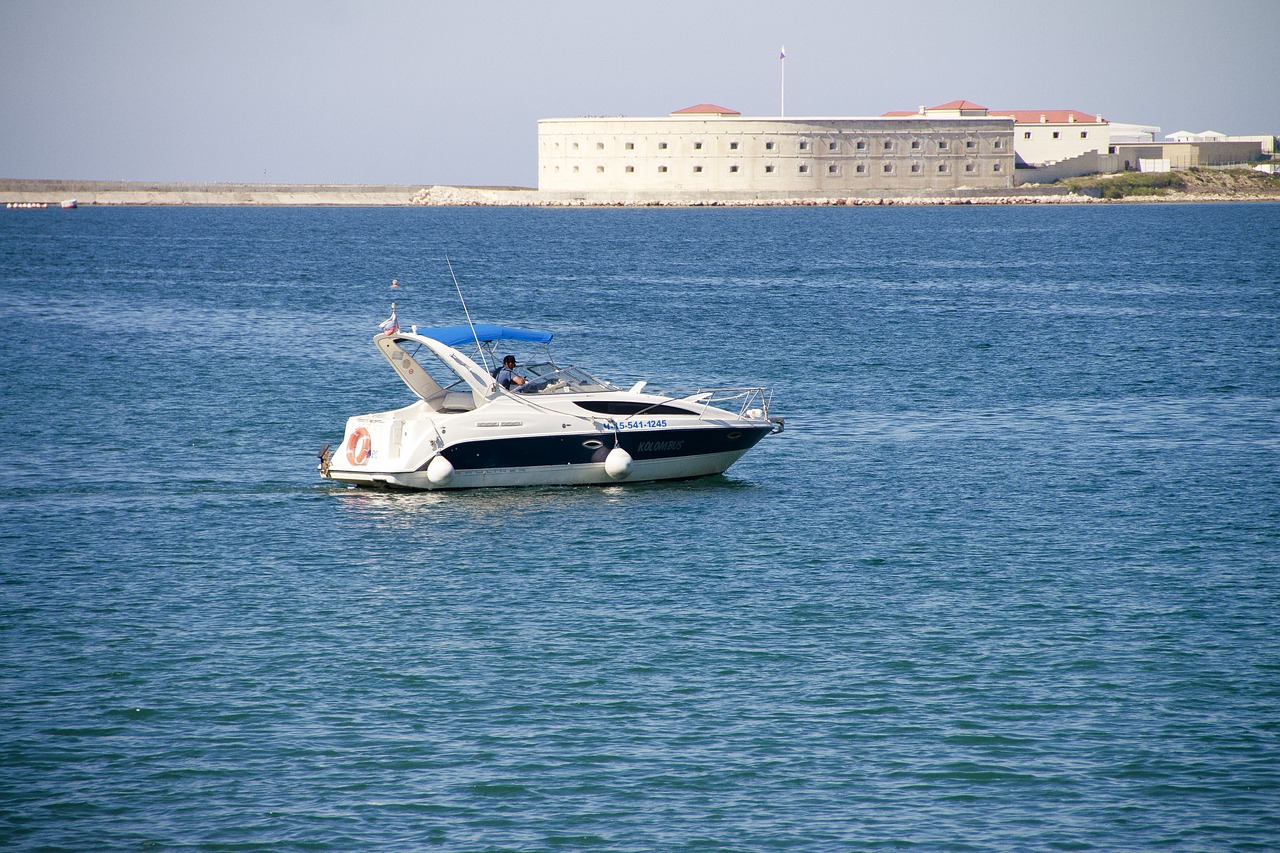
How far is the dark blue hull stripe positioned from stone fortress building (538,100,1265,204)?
13894cm

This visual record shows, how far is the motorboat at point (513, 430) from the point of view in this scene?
73.4 ft

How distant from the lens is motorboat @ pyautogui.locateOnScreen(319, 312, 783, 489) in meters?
22.4

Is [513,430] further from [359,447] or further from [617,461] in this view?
[359,447]

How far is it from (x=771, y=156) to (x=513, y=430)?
144130 millimetres

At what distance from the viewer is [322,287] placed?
226 ft

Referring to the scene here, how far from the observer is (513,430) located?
22.4m

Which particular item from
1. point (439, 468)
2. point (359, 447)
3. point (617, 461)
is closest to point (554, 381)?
point (617, 461)

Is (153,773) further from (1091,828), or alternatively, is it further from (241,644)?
(1091,828)

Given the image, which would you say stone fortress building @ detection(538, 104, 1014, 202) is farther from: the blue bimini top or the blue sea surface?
the blue bimini top

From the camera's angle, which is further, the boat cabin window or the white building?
the white building

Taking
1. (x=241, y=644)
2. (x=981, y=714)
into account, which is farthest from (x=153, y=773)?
(x=981, y=714)

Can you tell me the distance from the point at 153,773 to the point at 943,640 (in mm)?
8945

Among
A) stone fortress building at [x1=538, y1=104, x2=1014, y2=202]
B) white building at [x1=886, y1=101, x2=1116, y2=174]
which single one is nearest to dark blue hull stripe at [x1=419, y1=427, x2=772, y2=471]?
stone fortress building at [x1=538, y1=104, x2=1014, y2=202]

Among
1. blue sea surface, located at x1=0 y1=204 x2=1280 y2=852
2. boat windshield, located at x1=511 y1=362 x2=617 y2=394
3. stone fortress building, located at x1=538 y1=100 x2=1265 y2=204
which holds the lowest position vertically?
blue sea surface, located at x1=0 y1=204 x2=1280 y2=852
